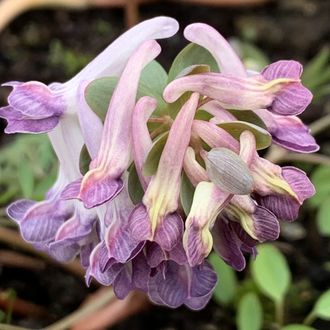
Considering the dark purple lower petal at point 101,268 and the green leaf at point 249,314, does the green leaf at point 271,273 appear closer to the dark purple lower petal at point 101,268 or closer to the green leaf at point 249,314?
the green leaf at point 249,314

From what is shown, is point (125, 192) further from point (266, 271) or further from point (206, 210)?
point (266, 271)

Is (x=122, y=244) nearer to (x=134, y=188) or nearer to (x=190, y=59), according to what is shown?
(x=134, y=188)

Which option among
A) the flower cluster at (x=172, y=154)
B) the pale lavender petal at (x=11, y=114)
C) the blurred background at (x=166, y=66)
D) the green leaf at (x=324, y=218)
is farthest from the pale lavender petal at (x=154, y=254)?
the green leaf at (x=324, y=218)

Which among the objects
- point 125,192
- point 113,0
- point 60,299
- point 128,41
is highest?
point 128,41

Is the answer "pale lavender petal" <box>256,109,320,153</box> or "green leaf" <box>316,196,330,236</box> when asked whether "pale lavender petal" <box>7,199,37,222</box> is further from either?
"green leaf" <box>316,196,330,236</box>

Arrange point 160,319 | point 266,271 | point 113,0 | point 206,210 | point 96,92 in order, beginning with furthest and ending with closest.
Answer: point 113,0, point 160,319, point 266,271, point 96,92, point 206,210

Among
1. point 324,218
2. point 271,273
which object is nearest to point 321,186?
point 324,218

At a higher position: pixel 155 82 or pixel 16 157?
pixel 155 82

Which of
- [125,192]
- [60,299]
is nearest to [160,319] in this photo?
[60,299]
